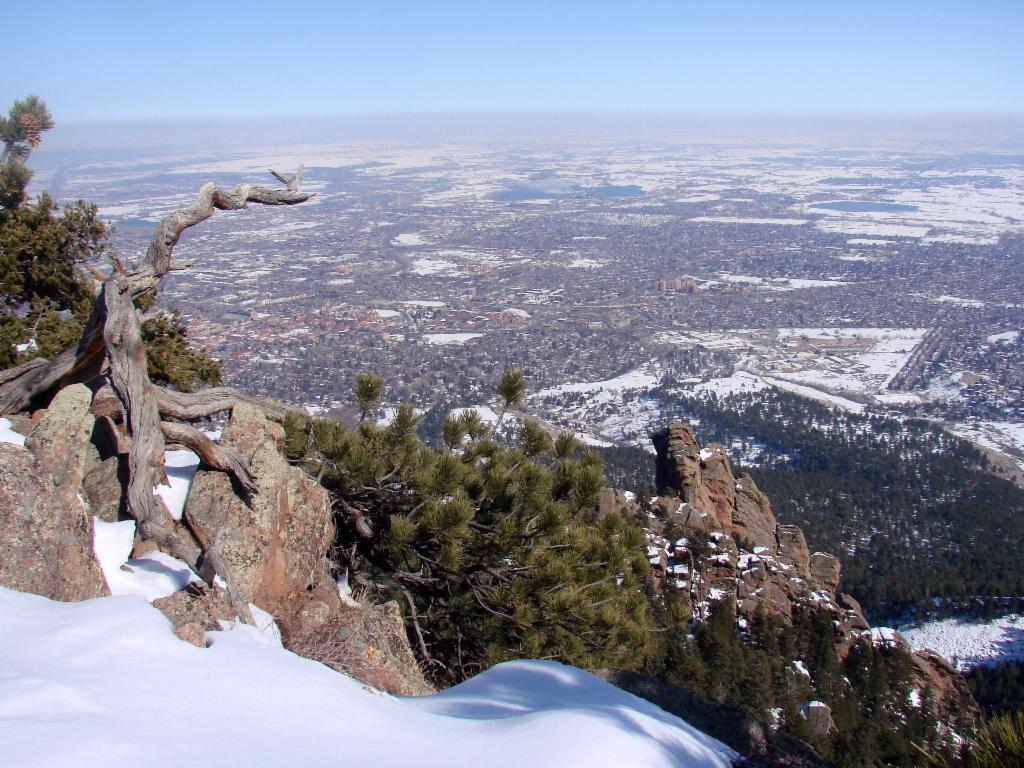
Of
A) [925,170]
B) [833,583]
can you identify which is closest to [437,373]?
[833,583]

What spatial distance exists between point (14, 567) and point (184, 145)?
596 ft

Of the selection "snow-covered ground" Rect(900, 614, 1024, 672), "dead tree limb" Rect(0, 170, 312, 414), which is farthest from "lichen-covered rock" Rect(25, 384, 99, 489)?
"snow-covered ground" Rect(900, 614, 1024, 672)

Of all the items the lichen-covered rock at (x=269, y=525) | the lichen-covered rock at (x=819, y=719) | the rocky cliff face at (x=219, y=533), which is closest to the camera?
the rocky cliff face at (x=219, y=533)

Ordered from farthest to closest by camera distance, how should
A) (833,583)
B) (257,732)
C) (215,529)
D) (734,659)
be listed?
(833,583) → (734,659) → (215,529) → (257,732)

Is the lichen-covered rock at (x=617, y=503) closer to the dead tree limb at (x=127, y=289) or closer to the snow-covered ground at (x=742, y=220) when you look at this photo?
the dead tree limb at (x=127, y=289)

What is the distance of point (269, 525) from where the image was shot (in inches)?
203

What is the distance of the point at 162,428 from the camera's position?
17.0 feet

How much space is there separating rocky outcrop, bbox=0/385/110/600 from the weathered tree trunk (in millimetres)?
421

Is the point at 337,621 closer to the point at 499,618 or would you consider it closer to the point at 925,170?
the point at 499,618

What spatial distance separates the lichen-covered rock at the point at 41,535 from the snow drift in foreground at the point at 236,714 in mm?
179

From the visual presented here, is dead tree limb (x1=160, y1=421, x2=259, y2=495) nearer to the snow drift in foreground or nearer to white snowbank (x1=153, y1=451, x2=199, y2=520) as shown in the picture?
white snowbank (x1=153, y1=451, x2=199, y2=520)

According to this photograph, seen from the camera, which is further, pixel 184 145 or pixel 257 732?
pixel 184 145

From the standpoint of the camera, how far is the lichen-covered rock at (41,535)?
3.66 metres

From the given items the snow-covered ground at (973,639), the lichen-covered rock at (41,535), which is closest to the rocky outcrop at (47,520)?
the lichen-covered rock at (41,535)
